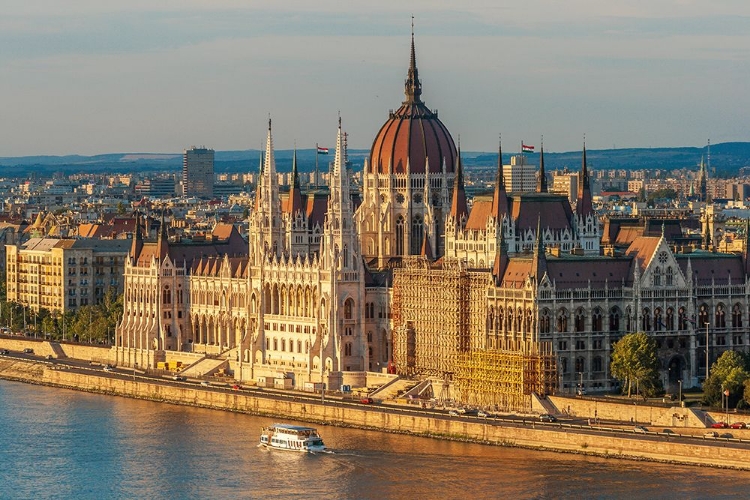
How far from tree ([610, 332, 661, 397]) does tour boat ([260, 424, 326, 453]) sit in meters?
16.1

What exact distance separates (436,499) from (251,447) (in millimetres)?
18384

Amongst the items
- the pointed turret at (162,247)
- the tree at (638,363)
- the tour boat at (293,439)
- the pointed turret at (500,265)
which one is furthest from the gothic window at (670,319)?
the pointed turret at (162,247)

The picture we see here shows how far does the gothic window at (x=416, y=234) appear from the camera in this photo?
155m

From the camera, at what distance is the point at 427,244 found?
146m

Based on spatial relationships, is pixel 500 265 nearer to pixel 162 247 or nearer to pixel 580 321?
pixel 580 321

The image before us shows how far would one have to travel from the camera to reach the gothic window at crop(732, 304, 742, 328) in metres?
135

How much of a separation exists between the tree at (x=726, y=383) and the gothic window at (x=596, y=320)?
7.58m

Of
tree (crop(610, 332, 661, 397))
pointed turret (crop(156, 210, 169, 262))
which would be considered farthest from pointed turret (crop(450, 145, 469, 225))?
tree (crop(610, 332, 661, 397))

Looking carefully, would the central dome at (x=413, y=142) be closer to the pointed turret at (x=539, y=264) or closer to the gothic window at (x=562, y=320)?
the pointed turret at (x=539, y=264)

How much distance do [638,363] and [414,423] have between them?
11842 mm

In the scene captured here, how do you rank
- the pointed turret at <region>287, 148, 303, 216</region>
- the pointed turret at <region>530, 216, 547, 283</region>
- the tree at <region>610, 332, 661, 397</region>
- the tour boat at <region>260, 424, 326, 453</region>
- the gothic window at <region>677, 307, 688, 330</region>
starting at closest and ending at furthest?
the tour boat at <region>260, 424, 326, 453</region>
the tree at <region>610, 332, 661, 397</region>
the pointed turret at <region>530, 216, 547, 283</region>
the gothic window at <region>677, 307, 688, 330</region>
the pointed turret at <region>287, 148, 303, 216</region>

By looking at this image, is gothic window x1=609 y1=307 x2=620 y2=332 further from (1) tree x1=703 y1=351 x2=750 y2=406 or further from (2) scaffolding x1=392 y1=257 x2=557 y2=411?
(1) tree x1=703 y1=351 x2=750 y2=406

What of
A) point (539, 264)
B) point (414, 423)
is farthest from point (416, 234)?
point (414, 423)

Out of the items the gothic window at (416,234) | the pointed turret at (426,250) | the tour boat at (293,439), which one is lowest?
the tour boat at (293,439)
